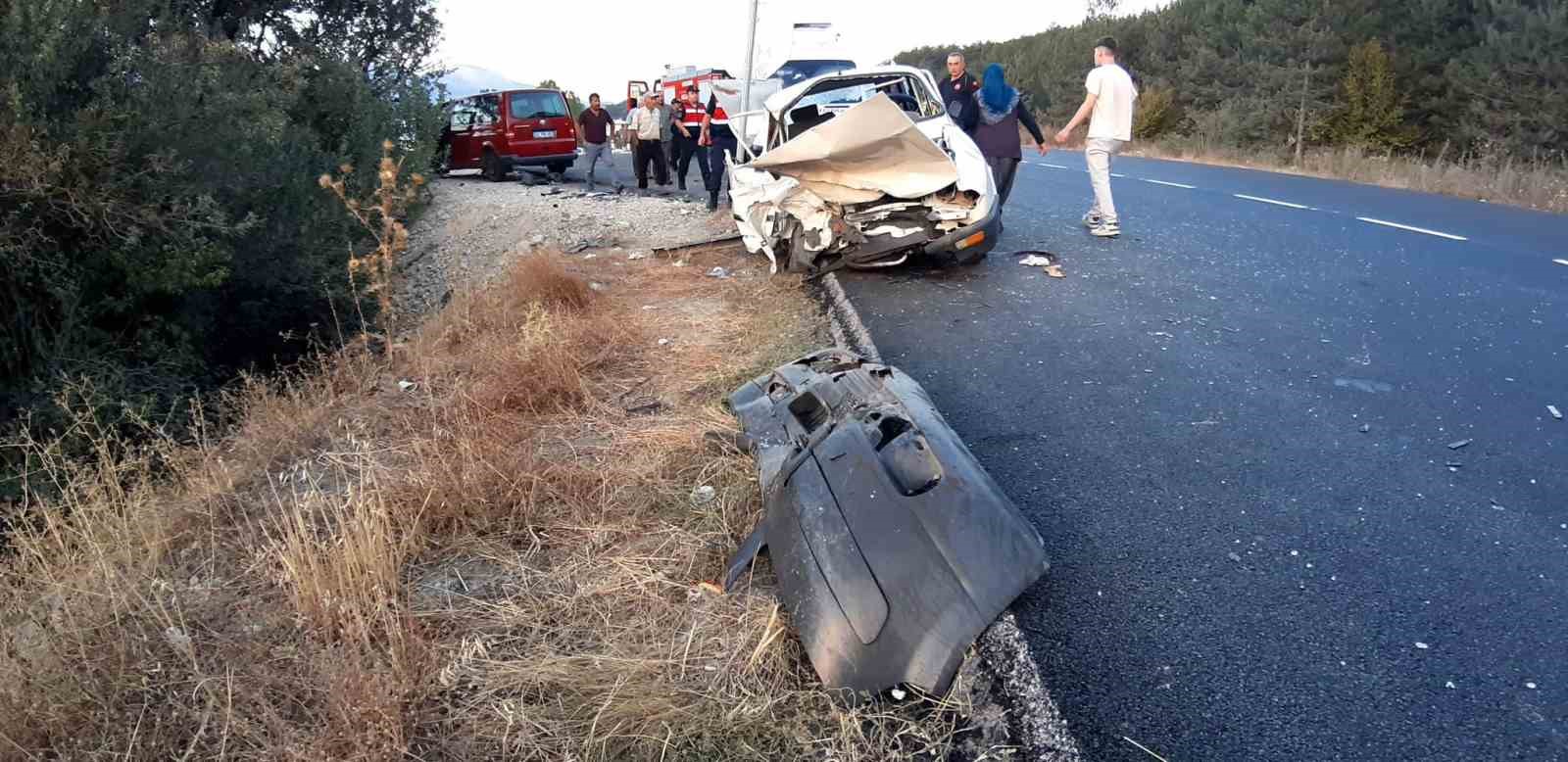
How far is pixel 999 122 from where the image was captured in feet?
28.0

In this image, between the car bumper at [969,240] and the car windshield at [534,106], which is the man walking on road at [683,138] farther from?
the car bumper at [969,240]

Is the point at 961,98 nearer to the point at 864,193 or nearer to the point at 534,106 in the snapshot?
the point at 864,193

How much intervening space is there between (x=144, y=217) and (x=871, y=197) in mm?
5067

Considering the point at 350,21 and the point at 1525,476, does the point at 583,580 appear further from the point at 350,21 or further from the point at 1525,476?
the point at 350,21

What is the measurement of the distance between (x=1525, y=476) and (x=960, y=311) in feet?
10.4

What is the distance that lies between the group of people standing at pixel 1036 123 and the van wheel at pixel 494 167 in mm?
11340

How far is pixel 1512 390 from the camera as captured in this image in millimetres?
4430

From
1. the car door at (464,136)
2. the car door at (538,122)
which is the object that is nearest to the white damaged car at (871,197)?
the car door at (538,122)

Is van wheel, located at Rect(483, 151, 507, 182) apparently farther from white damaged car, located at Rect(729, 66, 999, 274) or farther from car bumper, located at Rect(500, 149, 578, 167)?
white damaged car, located at Rect(729, 66, 999, 274)

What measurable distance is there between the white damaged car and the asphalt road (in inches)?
12.9

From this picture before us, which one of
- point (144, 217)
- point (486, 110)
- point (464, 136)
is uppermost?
point (486, 110)

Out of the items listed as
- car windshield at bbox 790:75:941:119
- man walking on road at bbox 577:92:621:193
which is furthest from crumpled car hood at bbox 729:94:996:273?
man walking on road at bbox 577:92:621:193

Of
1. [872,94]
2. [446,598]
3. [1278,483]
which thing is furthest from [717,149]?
[446,598]

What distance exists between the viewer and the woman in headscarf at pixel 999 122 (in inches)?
332
